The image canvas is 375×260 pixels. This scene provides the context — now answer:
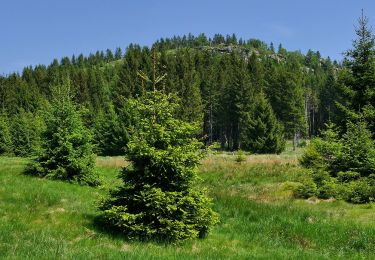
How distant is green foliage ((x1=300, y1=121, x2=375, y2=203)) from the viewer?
768 inches

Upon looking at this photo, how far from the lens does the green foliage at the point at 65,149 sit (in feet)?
68.1

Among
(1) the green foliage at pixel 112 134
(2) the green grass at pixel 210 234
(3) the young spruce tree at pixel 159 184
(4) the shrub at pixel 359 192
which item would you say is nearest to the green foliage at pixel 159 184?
(3) the young spruce tree at pixel 159 184

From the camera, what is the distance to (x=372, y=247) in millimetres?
11555

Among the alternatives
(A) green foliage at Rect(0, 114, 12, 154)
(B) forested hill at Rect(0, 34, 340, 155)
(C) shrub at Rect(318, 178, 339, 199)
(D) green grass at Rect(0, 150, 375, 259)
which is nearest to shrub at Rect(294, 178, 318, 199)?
(C) shrub at Rect(318, 178, 339, 199)

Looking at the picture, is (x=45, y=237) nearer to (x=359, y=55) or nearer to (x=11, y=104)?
(x=359, y=55)

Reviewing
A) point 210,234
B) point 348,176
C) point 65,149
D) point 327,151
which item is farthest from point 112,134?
point 210,234

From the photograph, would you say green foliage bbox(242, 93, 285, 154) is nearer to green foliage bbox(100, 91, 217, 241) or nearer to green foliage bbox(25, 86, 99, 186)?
green foliage bbox(25, 86, 99, 186)

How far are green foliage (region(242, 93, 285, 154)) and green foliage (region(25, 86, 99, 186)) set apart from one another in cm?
4613

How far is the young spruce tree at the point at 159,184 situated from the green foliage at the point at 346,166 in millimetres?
9975

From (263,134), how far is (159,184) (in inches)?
2199

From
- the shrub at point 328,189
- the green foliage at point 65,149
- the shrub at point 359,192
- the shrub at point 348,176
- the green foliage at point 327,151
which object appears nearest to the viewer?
the shrub at point 359,192

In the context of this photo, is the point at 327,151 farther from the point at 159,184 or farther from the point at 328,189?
the point at 159,184

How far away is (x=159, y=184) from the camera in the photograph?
11492mm

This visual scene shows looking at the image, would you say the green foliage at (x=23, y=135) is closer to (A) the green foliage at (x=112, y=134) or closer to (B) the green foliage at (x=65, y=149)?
(A) the green foliage at (x=112, y=134)
